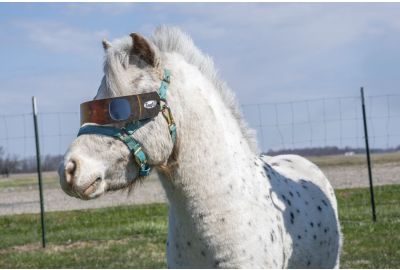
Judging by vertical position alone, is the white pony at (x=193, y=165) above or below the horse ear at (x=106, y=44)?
below

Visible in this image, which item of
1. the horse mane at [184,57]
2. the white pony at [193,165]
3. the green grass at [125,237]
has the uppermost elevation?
the horse mane at [184,57]

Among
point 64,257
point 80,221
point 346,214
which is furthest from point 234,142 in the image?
point 80,221

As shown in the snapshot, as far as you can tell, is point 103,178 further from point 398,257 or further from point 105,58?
point 398,257

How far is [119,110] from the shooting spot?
3.25 meters

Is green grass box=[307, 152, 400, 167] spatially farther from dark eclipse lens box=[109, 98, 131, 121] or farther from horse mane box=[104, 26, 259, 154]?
dark eclipse lens box=[109, 98, 131, 121]

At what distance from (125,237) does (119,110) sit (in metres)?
8.38

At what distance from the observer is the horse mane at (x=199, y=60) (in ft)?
11.9

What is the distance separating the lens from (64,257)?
31.9 feet

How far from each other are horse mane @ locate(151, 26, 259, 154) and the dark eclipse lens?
0.46 metres

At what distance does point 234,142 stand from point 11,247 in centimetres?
828

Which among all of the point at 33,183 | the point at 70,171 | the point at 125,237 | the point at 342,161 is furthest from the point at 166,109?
the point at 33,183

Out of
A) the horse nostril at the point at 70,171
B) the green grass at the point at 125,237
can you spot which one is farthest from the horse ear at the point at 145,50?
the green grass at the point at 125,237

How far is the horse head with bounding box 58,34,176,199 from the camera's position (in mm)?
3129

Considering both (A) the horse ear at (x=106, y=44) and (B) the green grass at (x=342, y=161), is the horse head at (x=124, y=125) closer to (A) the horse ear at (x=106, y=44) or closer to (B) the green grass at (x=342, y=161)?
(A) the horse ear at (x=106, y=44)
